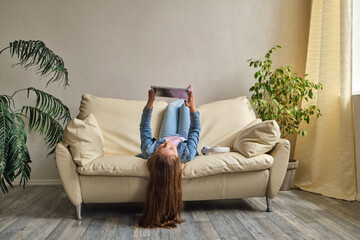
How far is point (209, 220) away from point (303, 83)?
5.42ft

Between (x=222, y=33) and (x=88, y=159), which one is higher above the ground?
(x=222, y=33)

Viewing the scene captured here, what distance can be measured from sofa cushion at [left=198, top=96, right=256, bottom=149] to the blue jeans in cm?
18

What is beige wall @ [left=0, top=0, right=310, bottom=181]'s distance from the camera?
3.26 m

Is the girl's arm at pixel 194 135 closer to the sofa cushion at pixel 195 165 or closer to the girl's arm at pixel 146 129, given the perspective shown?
the sofa cushion at pixel 195 165

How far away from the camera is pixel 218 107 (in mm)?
3029

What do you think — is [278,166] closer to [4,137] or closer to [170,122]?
[170,122]

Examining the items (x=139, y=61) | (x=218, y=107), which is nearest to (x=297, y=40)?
(x=218, y=107)

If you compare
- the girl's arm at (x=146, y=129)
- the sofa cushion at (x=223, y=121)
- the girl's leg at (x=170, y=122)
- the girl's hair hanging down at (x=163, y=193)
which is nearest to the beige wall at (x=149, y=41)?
the sofa cushion at (x=223, y=121)

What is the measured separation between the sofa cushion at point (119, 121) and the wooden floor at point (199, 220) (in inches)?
19.8

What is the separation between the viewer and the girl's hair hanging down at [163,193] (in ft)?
6.74

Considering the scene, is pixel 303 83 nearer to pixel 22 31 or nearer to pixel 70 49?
pixel 70 49

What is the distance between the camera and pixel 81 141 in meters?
2.24

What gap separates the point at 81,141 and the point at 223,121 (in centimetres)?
129

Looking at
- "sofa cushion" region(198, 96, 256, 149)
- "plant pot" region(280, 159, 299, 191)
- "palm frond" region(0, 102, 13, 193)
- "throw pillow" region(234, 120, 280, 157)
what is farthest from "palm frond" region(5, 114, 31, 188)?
"plant pot" region(280, 159, 299, 191)
